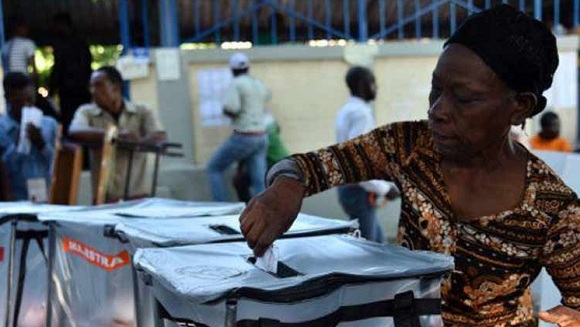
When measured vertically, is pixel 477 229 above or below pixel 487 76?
below

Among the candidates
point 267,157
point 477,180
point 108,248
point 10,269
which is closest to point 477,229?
point 477,180

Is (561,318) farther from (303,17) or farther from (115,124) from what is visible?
(303,17)

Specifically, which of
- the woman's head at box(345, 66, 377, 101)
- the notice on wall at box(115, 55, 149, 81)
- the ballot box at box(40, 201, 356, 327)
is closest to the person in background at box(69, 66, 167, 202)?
the woman's head at box(345, 66, 377, 101)

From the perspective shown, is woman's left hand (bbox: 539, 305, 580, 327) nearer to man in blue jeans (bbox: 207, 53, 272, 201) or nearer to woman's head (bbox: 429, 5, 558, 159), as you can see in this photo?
woman's head (bbox: 429, 5, 558, 159)

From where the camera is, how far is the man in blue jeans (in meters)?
6.20

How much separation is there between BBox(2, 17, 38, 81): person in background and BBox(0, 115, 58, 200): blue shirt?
1.65 meters

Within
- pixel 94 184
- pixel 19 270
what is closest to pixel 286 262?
pixel 19 270

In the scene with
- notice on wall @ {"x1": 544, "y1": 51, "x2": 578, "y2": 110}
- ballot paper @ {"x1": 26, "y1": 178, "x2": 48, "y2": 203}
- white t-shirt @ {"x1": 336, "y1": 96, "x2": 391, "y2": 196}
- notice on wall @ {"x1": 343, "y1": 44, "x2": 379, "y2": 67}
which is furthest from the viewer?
notice on wall @ {"x1": 544, "y1": 51, "x2": 578, "y2": 110}

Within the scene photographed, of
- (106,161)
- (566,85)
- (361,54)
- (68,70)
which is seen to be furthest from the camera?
(566,85)

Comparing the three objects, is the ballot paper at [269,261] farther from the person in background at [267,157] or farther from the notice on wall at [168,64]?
the notice on wall at [168,64]

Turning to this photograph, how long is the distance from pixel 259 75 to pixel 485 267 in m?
5.37

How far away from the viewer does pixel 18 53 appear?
655 cm

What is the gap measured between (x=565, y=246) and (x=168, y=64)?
537cm

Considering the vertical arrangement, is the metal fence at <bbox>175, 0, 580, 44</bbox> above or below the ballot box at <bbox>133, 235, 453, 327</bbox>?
above
